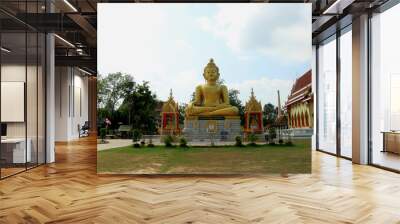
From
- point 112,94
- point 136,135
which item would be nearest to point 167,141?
point 136,135

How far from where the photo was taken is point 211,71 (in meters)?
7.39

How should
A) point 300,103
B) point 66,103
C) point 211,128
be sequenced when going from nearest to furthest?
point 211,128 → point 300,103 → point 66,103

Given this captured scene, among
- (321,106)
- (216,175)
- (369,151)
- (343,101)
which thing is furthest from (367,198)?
(321,106)

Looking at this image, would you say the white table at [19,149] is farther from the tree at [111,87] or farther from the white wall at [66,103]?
the white wall at [66,103]

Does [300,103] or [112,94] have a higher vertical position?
[112,94]

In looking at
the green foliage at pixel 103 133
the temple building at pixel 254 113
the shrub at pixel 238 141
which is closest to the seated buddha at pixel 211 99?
the temple building at pixel 254 113

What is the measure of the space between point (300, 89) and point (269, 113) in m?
0.75

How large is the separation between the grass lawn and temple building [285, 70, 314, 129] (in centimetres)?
51

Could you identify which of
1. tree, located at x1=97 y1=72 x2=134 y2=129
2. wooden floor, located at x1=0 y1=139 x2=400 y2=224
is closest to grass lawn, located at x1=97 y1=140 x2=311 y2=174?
wooden floor, located at x1=0 y1=139 x2=400 y2=224

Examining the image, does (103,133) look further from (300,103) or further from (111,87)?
(300,103)

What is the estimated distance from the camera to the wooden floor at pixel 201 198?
14.7 feet

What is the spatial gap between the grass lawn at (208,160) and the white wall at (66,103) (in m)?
11.1

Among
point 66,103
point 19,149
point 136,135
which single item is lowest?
point 19,149

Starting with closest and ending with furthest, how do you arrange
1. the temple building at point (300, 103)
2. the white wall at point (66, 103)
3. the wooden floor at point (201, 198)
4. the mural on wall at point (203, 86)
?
the wooden floor at point (201, 198) < the mural on wall at point (203, 86) < the temple building at point (300, 103) < the white wall at point (66, 103)
